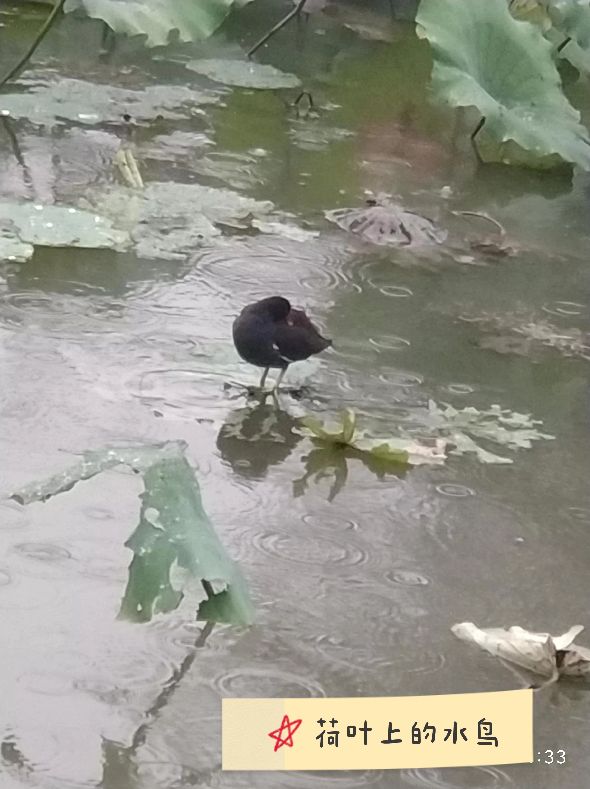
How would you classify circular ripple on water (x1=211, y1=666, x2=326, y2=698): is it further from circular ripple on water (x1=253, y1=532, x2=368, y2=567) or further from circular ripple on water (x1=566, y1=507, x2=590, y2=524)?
circular ripple on water (x1=566, y1=507, x2=590, y2=524)

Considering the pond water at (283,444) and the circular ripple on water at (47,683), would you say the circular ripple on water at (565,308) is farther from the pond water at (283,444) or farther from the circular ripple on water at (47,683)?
the circular ripple on water at (47,683)

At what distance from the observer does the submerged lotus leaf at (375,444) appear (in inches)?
89.6

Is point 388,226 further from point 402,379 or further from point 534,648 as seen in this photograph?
point 534,648

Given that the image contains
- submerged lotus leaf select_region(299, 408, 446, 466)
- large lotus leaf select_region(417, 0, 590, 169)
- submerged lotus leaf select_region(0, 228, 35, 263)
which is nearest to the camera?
submerged lotus leaf select_region(299, 408, 446, 466)

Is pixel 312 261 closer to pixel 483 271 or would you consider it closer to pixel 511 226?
pixel 483 271

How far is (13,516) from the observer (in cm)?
192

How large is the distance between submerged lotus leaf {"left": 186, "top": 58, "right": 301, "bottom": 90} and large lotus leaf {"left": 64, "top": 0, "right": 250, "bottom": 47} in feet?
4.02

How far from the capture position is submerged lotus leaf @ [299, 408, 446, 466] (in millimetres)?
2275

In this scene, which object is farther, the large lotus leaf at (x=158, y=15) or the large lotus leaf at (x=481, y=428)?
the large lotus leaf at (x=158, y=15)

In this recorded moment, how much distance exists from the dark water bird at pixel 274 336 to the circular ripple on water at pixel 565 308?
2.83ft

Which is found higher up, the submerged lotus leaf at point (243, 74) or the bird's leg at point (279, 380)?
the bird's leg at point (279, 380)

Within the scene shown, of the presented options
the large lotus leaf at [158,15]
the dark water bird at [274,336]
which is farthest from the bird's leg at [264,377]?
the large lotus leaf at [158,15]

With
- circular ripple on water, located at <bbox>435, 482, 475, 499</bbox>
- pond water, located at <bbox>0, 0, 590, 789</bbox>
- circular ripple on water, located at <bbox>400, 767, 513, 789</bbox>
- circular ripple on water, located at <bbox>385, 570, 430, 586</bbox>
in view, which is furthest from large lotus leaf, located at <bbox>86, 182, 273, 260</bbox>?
circular ripple on water, located at <bbox>400, 767, 513, 789</bbox>

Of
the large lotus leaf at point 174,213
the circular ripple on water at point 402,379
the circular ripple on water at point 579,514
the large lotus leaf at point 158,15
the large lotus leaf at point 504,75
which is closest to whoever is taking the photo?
the circular ripple on water at point 579,514
